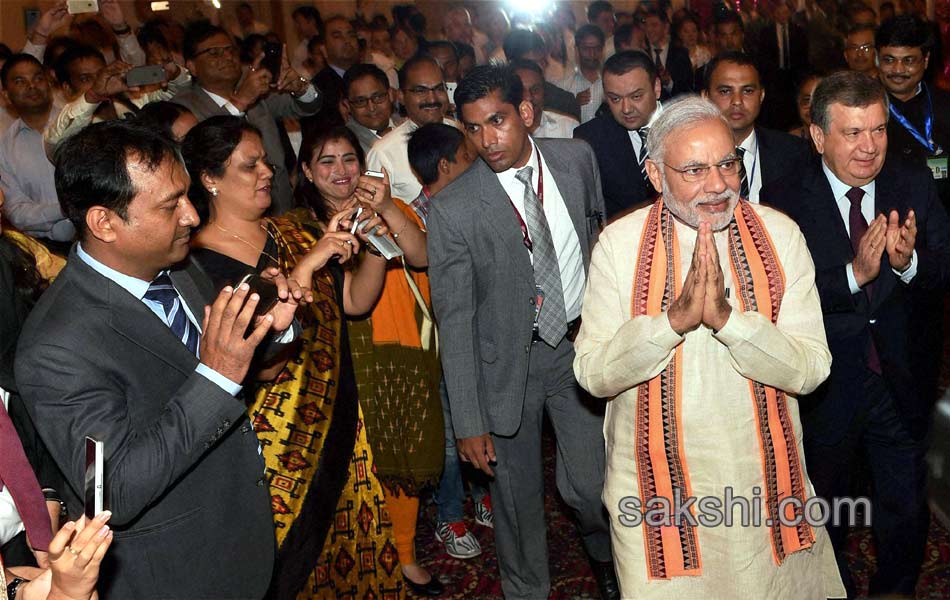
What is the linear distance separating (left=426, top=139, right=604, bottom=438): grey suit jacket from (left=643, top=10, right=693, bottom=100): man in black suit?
4761mm

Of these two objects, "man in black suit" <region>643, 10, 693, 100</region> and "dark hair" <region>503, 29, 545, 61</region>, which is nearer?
"dark hair" <region>503, 29, 545, 61</region>

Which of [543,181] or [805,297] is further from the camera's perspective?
[543,181]

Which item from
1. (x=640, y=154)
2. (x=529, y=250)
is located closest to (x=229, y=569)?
(x=529, y=250)

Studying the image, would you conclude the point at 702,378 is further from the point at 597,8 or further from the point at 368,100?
the point at 597,8

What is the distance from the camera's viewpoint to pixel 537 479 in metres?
3.29

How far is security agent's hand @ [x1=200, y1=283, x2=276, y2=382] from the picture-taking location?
78.1 inches

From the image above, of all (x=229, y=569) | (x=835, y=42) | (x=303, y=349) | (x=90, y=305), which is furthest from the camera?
(x=835, y=42)

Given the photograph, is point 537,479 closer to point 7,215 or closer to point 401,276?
point 401,276

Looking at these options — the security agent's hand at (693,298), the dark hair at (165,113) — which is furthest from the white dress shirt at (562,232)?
the dark hair at (165,113)

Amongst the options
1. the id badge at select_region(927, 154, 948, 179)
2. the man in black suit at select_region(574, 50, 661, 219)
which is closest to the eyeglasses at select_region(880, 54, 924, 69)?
the id badge at select_region(927, 154, 948, 179)

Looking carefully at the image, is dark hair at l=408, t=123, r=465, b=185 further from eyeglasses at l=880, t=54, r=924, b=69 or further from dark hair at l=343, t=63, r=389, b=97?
eyeglasses at l=880, t=54, r=924, b=69

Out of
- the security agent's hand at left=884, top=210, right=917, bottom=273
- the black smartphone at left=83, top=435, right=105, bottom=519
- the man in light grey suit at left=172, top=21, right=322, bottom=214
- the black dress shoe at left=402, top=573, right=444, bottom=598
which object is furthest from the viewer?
the man in light grey suit at left=172, top=21, right=322, bottom=214

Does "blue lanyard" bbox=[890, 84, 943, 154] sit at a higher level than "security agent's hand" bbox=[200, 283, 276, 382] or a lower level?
higher

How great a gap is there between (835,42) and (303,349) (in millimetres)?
5531
